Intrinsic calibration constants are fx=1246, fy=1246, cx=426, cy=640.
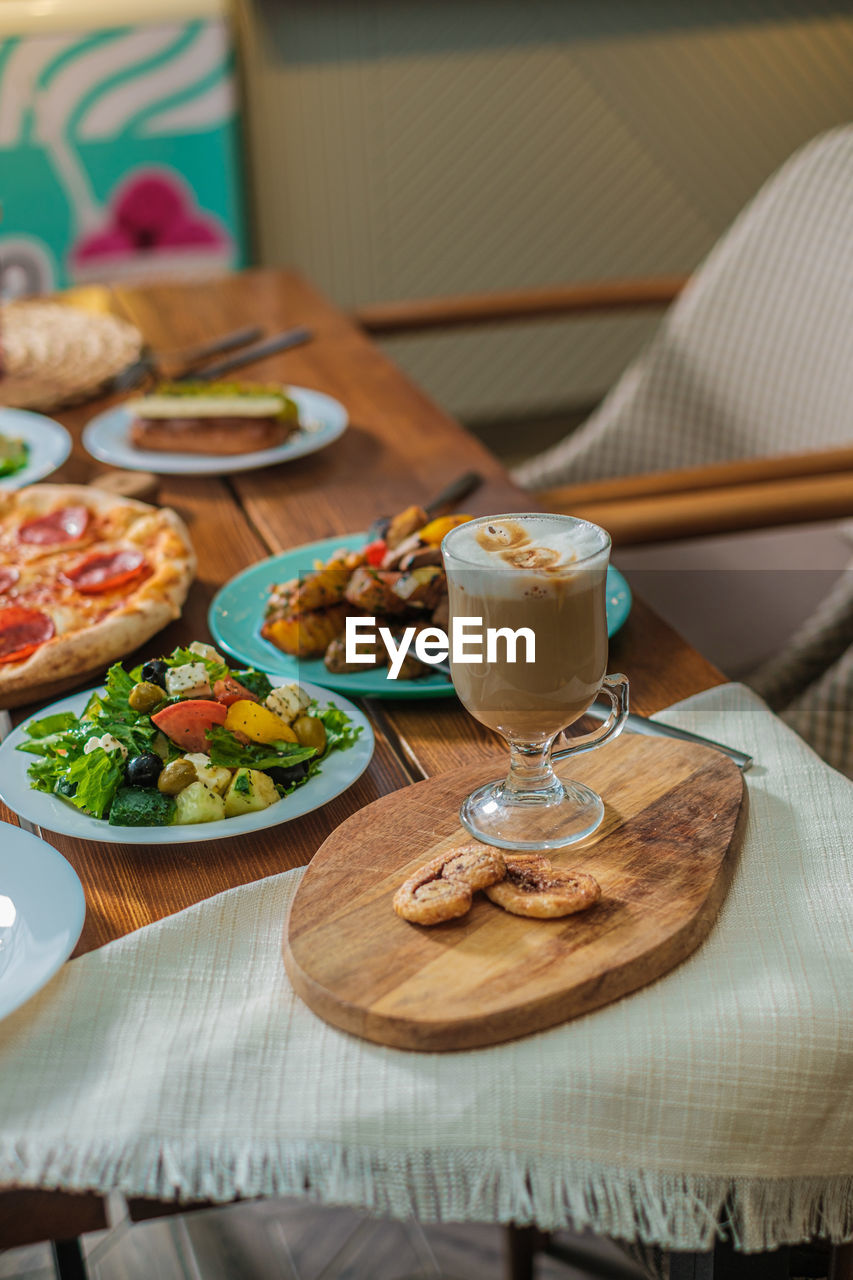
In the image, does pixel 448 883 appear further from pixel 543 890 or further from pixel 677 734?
pixel 677 734

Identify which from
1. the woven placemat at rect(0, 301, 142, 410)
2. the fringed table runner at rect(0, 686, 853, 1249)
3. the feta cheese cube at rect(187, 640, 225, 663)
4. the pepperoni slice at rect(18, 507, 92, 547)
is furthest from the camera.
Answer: the woven placemat at rect(0, 301, 142, 410)

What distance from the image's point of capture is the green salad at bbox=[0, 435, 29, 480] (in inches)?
65.2

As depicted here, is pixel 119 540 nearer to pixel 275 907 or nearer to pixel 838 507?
pixel 275 907

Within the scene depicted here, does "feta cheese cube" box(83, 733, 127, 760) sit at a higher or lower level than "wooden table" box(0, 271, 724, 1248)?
higher

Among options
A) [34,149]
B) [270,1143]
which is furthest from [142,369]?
[34,149]

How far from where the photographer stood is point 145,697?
3.20ft

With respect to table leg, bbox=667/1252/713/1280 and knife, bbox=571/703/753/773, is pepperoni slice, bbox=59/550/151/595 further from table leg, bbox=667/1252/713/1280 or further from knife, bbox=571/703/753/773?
table leg, bbox=667/1252/713/1280

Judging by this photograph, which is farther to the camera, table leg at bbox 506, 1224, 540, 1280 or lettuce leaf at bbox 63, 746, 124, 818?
table leg at bbox 506, 1224, 540, 1280

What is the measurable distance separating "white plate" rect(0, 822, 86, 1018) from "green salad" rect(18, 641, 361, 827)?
0.06 m

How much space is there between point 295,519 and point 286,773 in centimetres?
65

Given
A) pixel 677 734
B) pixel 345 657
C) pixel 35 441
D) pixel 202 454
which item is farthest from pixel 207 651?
pixel 35 441

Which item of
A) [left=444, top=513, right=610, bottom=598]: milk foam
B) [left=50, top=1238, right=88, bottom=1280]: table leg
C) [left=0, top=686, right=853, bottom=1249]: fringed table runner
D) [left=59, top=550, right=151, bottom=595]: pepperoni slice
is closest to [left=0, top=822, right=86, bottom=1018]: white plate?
[left=0, top=686, right=853, bottom=1249]: fringed table runner

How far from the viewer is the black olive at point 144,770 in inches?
36.2

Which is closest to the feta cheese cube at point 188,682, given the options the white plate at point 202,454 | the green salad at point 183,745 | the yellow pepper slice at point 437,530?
the green salad at point 183,745
